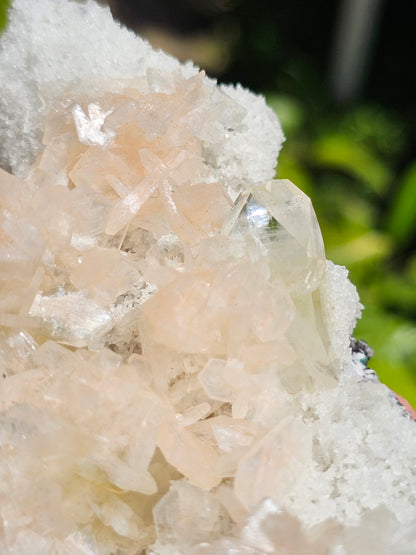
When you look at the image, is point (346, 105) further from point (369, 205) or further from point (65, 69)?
point (65, 69)

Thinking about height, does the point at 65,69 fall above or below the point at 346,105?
above

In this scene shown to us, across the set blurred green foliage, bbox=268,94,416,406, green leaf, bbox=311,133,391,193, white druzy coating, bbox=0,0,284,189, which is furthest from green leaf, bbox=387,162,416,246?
white druzy coating, bbox=0,0,284,189

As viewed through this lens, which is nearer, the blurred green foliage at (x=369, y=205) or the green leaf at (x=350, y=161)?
the blurred green foliage at (x=369, y=205)

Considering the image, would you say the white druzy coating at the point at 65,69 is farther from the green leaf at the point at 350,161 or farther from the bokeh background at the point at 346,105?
the green leaf at the point at 350,161

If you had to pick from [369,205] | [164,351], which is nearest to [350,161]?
[369,205]

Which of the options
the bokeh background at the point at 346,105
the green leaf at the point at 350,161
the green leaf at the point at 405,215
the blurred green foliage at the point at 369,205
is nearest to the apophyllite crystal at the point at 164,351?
the bokeh background at the point at 346,105

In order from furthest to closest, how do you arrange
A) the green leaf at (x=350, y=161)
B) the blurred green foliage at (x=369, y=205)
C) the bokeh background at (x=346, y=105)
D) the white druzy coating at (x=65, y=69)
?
the green leaf at (x=350, y=161) < the bokeh background at (x=346, y=105) < the blurred green foliage at (x=369, y=205) < the white druzy coating at (x=65, y=69)

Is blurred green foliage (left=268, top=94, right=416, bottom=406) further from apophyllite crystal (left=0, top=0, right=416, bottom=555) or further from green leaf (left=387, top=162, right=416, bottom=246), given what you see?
apophyllite crystal (left=0, top=0, right=416, bottom=555)
